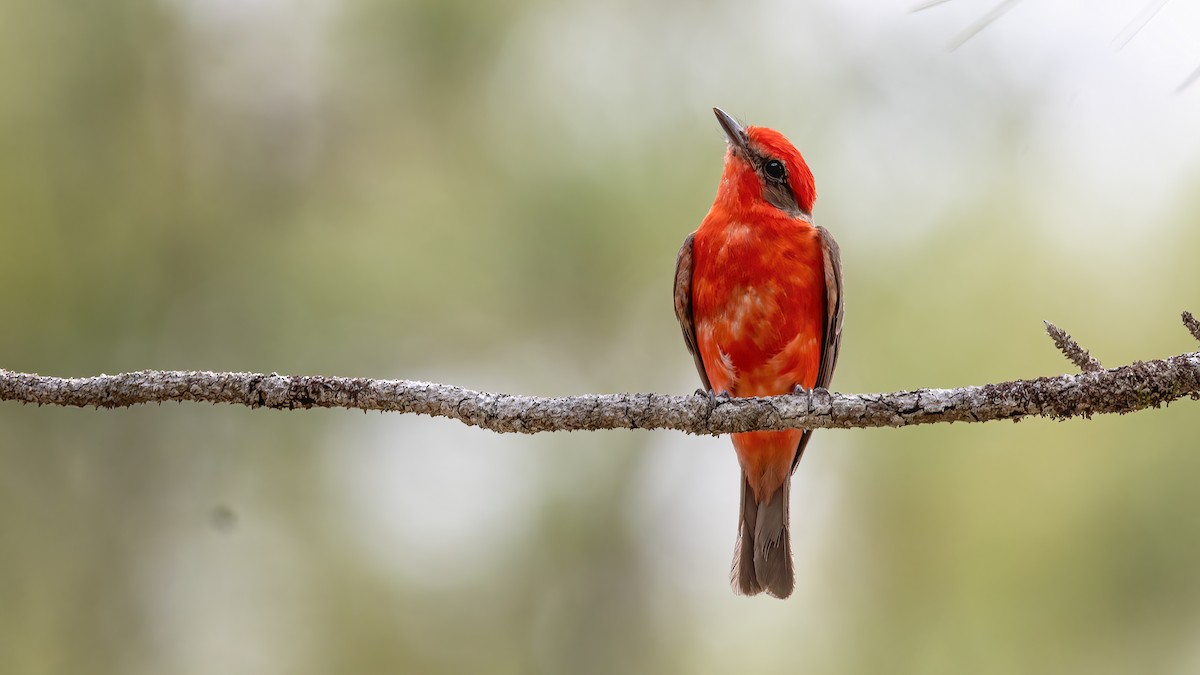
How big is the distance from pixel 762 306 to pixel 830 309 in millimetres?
406

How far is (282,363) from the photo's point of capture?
20.2 feet

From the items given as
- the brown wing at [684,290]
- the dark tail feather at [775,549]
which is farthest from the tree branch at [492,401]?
the dark tail feather at [775,549]

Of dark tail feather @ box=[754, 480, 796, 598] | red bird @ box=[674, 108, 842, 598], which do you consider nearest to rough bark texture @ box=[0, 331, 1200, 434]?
red bird @ box=[674, 108, 842, 598]

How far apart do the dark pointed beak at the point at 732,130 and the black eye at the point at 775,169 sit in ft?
0.52

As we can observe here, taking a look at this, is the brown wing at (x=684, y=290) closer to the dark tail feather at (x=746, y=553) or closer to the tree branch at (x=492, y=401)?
the dark tail feather at (x=746, y=553)

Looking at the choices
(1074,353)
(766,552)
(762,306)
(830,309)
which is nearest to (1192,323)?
(1074,353)

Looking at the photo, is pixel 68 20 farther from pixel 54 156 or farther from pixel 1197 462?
pixel 1197 462

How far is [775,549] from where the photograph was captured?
5.15 meters

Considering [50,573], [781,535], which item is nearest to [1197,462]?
[781,535]

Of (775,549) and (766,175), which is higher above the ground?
(766,175)

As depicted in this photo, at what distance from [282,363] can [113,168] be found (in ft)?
5.75

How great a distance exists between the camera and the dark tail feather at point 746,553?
5168 millimetres

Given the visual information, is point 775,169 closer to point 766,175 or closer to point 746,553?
point 766,175

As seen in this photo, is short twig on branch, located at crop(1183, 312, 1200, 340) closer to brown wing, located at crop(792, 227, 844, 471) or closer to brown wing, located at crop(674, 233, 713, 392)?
brown wing, located at crop(792, 227, 844, 471)
